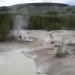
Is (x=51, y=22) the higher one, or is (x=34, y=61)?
(x=34, y=61)

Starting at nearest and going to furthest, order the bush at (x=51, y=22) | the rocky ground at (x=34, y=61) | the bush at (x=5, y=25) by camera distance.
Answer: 1. the rocky ground at (x=34, y=61)
2. the bush at (x=5, y=25)
3. the bush at (x=51, y=22)

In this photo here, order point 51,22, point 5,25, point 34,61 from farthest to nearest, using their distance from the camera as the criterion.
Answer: point 51,22 → point 5,25 → point 34,61

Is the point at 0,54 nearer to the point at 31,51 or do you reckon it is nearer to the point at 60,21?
the point at 31,51

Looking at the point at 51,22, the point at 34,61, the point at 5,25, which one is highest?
the point at 5,25

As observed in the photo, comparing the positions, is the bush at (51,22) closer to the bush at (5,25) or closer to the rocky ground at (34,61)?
the bush at (5,25)

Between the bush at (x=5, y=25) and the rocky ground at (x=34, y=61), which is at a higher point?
the bush at (x=5, y=25)

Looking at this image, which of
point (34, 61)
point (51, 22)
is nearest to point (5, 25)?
point (34, 61)

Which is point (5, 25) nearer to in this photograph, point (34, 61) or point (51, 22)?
point (34, 61)

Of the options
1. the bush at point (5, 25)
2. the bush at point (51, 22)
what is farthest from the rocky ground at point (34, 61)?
the bush at point (51, 22)

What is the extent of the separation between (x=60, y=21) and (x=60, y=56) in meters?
10.8

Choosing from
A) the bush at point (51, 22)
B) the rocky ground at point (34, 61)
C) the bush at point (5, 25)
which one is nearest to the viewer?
the rocky ground at point (34, 61)

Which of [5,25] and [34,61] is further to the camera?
[5,25]

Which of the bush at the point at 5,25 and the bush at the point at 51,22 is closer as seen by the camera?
the bush at the point at 5,25

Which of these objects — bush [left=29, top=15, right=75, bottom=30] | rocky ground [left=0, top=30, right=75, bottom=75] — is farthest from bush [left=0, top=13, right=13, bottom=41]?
bush [left=29, top=15, right=75, bottom=30]
